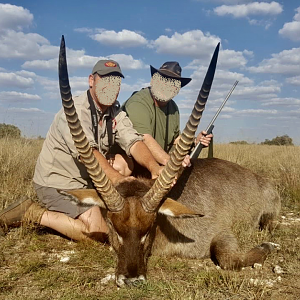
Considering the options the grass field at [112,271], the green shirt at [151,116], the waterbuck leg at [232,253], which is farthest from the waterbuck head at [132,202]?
the green shirt at [151,116]

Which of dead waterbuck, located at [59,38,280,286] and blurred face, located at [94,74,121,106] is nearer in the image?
dead waterbuck, located at [59,38,280,286]

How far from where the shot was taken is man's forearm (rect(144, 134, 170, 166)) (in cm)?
588

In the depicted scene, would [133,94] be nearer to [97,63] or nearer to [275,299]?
[97,63]

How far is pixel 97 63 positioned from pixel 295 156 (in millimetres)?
9421

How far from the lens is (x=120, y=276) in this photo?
3846mm

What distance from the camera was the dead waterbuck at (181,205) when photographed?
3.98m

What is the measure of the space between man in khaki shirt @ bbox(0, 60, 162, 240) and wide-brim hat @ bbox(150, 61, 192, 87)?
1.72 metres

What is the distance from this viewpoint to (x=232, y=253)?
195 inches

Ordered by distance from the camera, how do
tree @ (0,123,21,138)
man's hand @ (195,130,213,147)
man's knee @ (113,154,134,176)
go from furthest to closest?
tree @ (0,123,21,138)
man's hand @ (195,130,213,147)
man's knee @ (113,154,134,176)

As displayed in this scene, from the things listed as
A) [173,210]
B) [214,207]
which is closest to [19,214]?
[173,210]

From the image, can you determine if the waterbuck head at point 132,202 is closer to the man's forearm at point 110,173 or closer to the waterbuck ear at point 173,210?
the waterbuck ear at point 173,210

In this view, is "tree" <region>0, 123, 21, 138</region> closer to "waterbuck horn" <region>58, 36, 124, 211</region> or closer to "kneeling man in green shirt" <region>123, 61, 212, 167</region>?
"kneeling man in green shirt" <region>123, 61, 212, 167</region>

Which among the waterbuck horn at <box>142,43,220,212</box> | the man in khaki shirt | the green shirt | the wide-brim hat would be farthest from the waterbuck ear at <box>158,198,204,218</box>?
the wide-brim hat

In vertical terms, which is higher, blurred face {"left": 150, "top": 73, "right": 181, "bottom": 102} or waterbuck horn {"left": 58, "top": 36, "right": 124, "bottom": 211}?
blurred face {"left": 150, "top": 73, "right": 181, "bottom": 102}
